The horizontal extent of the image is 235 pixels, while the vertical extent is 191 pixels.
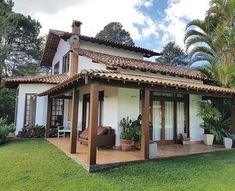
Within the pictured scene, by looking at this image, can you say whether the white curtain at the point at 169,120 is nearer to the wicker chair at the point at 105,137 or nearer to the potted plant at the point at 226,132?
the potted plant at the point at 226,132

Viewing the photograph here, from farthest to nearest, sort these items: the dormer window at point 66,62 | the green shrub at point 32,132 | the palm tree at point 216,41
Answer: the dormer window at point 66,62, the green shrub at point 32,132, the palm tree at point 216,41

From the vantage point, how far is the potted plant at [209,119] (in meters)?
14.4

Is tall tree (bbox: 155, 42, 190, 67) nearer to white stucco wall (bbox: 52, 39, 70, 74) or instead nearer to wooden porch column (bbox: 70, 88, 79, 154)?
white stucco wall (bbox: 52, 39, 70, 74)

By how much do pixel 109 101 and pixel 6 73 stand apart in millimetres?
25579

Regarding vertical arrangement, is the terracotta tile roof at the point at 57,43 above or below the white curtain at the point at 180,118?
above

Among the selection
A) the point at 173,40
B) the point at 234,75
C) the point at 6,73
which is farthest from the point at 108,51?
the point at 173,40

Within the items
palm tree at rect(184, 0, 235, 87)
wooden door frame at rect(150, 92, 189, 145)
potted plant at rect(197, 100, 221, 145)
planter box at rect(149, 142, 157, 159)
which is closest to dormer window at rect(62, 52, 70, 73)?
wooden door frame at rect(150, 92, 189, 145)

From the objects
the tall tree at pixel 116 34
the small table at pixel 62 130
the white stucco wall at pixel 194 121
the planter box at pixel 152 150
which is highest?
the tall tree at pixel 116 34

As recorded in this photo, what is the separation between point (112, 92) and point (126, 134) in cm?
233

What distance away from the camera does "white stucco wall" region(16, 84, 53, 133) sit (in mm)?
18094

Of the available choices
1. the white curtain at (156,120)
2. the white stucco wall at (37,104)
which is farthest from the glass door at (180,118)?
the white stucco wall at (37,104)

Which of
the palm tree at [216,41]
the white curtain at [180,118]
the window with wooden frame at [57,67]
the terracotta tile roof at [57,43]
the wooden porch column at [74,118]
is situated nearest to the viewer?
the wooden porch column at [74,118]

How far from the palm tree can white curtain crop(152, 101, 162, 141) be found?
4954mm

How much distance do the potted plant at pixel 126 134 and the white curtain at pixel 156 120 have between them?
219 cm
